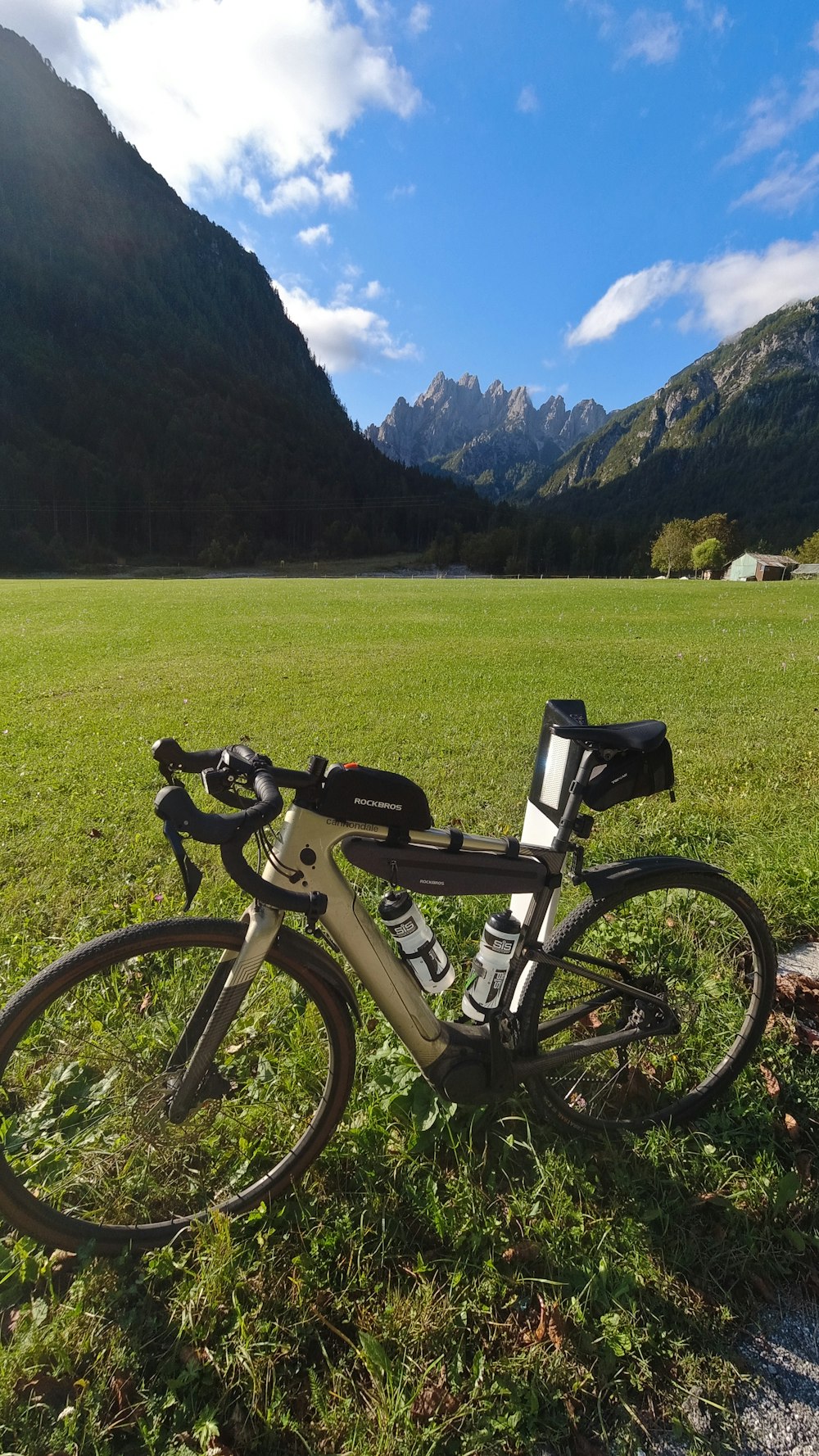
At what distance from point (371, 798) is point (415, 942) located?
627mm

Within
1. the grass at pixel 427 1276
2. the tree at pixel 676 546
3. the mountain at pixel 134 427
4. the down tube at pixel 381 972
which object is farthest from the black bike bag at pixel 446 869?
the tree at pixel 676 546

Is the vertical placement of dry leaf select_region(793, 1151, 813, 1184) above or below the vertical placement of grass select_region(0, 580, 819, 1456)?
above

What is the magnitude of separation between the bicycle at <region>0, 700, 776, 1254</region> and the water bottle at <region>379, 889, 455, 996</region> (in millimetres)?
52

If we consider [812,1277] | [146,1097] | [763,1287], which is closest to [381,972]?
[146,1097]

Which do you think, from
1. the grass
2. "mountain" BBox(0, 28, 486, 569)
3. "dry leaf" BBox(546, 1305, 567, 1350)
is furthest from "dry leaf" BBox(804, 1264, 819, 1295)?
"mountain" BBox(0, 28, 486, 569)

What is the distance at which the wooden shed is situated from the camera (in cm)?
6981

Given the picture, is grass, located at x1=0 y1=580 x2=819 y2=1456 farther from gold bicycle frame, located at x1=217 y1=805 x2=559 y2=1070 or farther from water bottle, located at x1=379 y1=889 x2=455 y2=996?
water bottle, located at x1=379 y1=889 x2=455 y2=996

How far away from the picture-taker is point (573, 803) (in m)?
2.30

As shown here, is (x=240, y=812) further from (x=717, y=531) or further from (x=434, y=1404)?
(x=717, y=531)

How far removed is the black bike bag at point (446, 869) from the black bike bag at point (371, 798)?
0.33ft

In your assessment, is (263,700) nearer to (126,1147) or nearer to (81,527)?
(126,1147)

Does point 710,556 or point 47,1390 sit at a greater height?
point 710,556

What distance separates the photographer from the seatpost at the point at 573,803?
230cm

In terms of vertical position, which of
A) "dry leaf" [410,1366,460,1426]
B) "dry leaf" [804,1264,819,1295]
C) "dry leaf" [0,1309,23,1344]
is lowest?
"dry leaf" [0,1309,23,1344]
